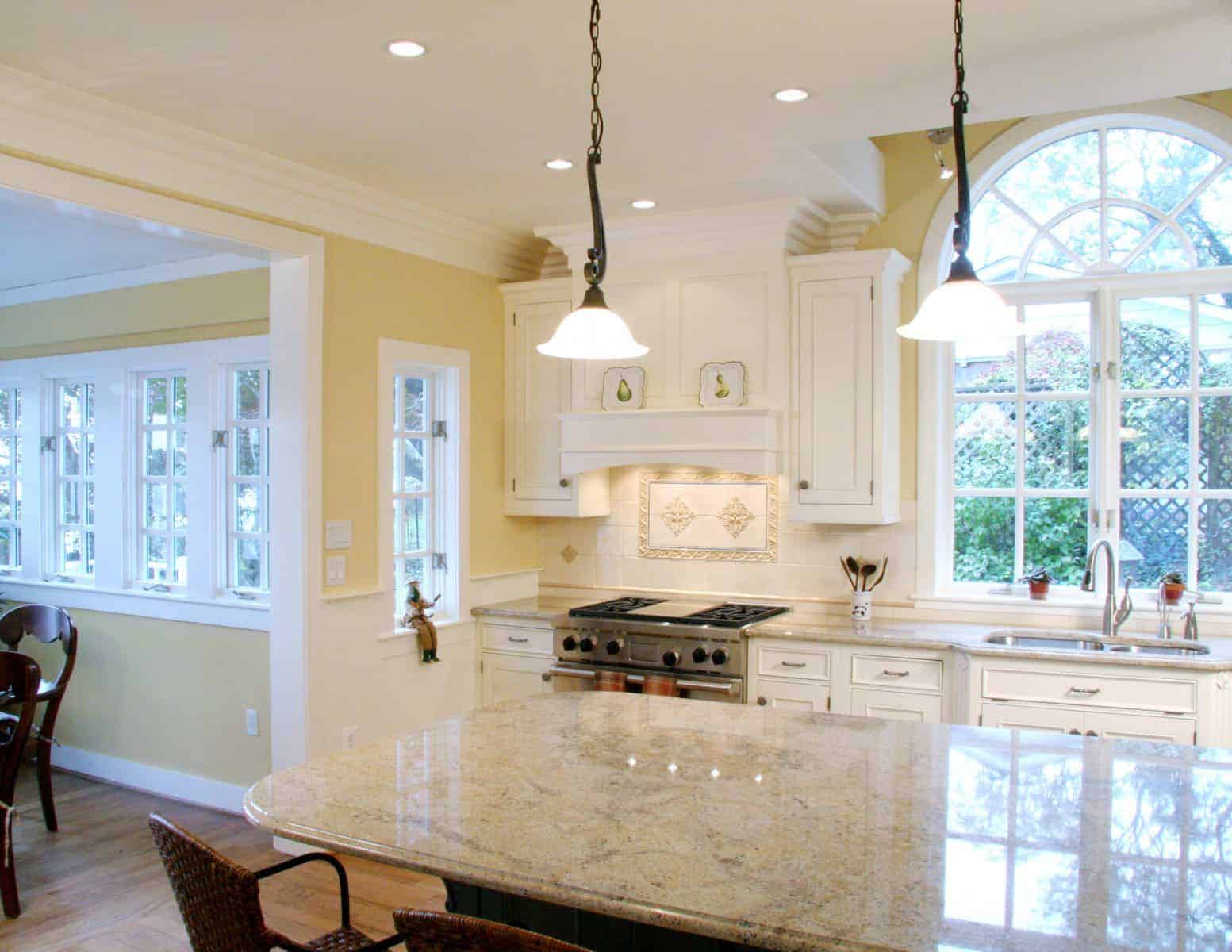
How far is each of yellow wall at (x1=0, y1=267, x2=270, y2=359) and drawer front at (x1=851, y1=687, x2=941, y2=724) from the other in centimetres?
309

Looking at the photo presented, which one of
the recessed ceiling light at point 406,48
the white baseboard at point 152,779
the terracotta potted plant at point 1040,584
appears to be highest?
the recessed ceiling light at point 406,48

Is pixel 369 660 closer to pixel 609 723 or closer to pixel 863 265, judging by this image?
pixel 609 723

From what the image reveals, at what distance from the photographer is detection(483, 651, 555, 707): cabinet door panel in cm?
484

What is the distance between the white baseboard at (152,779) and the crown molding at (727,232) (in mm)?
2980

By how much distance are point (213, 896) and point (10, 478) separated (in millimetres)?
5374

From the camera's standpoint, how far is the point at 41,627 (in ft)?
16.2

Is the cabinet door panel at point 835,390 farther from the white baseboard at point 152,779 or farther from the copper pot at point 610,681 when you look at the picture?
the white baseboard at point 152,779

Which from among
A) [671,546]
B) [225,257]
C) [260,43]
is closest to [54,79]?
[260,43]

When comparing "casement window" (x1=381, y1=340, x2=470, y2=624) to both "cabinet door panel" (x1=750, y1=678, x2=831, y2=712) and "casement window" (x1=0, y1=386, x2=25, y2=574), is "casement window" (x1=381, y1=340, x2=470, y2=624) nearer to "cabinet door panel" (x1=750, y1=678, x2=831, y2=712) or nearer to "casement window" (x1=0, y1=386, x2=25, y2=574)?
"cabinet door panel" (x1=750, y1=678, x2=831, y2=712)

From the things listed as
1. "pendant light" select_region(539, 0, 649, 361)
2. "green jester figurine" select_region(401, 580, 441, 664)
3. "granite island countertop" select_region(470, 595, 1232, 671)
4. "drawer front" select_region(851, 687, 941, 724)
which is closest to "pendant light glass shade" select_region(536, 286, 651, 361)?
"pendant light" select_region(539, 0, 649, 361)

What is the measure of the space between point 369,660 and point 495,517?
1.08 meters

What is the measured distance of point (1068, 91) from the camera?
10.5ft

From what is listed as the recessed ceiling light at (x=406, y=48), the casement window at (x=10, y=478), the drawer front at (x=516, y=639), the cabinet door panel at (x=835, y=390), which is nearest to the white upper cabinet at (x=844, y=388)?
the cabinet door panel at (x=835, y=390)

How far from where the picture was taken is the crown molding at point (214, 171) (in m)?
3.08
